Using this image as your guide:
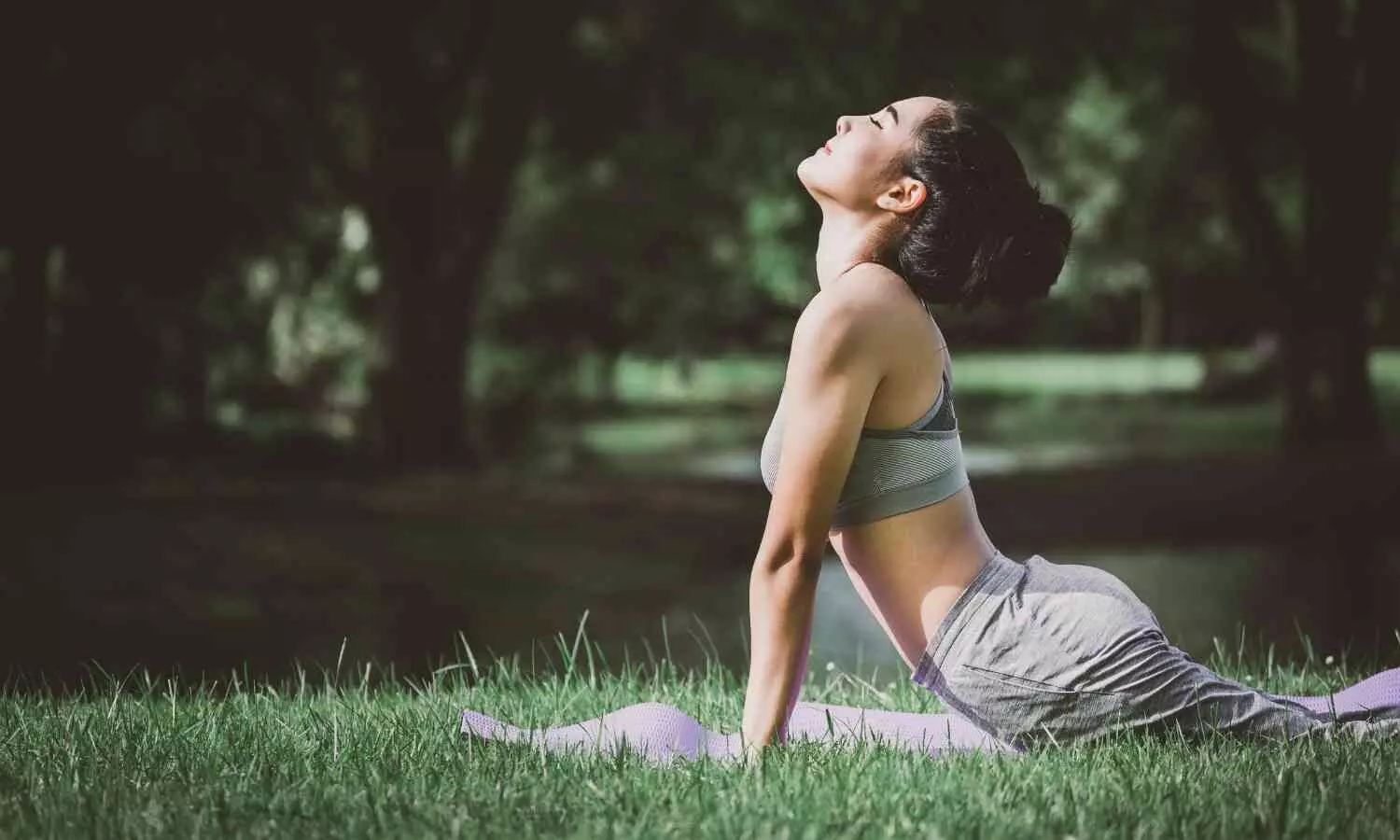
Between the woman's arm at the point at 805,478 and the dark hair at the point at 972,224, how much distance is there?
0.85 ft

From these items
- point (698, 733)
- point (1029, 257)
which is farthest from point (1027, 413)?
point (1029, 257)

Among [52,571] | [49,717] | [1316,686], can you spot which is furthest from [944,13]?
[49,717]

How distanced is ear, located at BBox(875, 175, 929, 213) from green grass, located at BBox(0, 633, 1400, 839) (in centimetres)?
132

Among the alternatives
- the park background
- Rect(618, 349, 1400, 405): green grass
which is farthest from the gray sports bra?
Rect(618, 349, 1400, 405): green grass

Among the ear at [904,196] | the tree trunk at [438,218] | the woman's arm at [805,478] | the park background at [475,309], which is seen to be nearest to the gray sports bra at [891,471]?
the woman's arm at [805,478]

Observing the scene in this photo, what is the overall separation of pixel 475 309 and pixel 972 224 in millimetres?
18837

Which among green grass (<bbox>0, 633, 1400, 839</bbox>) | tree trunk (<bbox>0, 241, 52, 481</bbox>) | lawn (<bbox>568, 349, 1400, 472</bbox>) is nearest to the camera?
green grass (<bbox>0, 633, 1400, 839</bbox>)

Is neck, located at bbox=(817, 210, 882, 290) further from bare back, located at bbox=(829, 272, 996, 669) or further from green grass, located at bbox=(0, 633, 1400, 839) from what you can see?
green grass, located at bbox=(0, 633, 1400, 839)

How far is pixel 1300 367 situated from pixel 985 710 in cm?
1875

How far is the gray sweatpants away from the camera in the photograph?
401 centimetres

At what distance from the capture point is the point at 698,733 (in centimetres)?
436

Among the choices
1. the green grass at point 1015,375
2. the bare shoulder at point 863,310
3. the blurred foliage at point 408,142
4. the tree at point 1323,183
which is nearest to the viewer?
the bare shoulder at point 863,310

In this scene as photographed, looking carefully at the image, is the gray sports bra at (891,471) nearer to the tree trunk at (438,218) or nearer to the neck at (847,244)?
the neck at (847,244)

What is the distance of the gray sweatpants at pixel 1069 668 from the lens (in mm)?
4008
